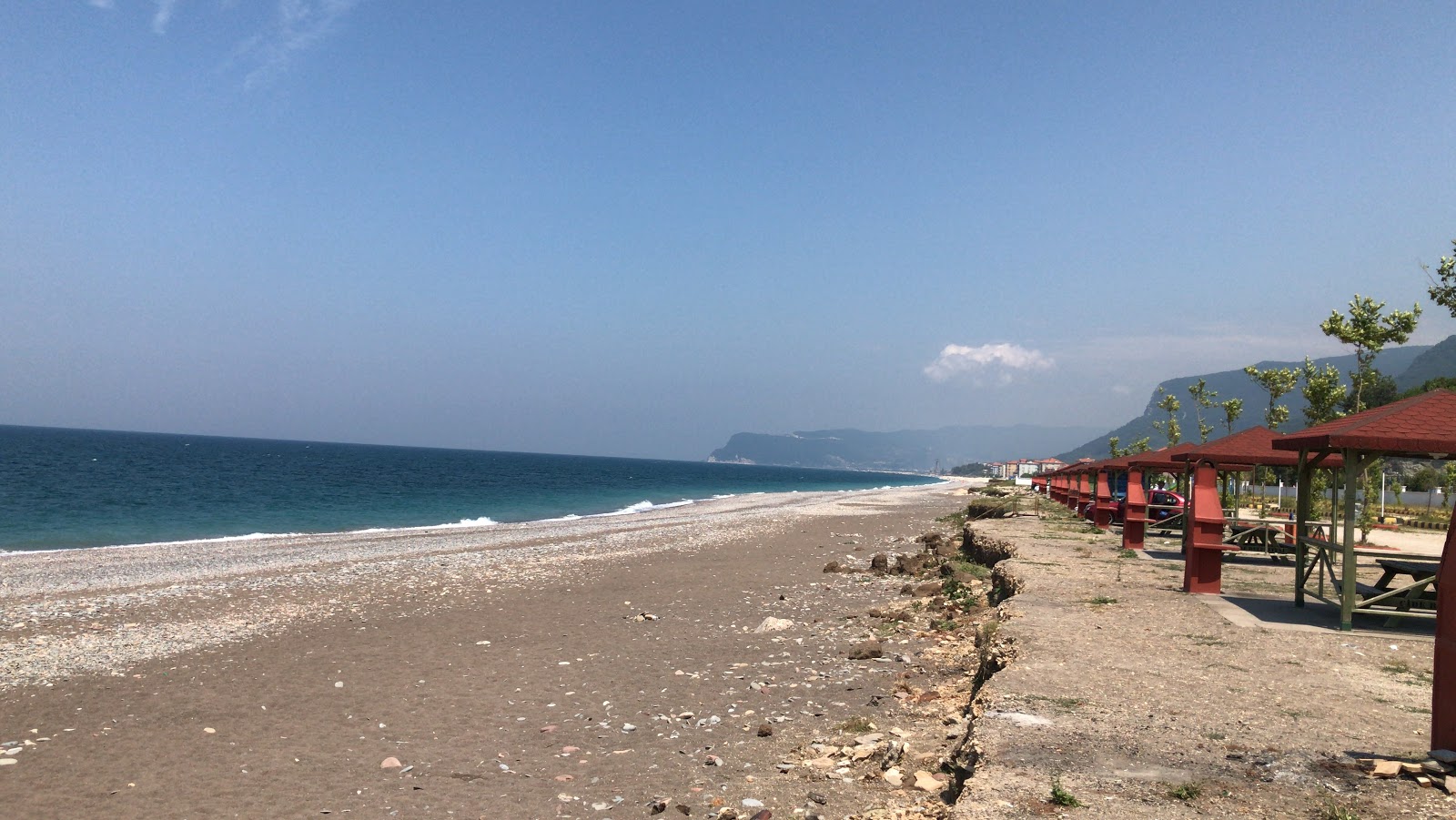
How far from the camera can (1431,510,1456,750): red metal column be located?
4680mm

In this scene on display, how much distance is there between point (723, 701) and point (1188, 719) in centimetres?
412

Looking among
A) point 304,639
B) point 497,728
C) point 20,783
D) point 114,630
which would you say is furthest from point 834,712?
point 114,630

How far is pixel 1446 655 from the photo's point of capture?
474 centimetres

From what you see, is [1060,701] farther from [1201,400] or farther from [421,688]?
[1201,400]

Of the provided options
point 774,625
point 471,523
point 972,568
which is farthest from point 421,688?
point 471,523

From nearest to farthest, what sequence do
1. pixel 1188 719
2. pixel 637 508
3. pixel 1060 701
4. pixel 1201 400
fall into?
pixel 1188 719, pixel 1060 701, pixel 1201 400, pixel 637 508

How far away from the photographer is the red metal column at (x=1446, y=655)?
4680mm

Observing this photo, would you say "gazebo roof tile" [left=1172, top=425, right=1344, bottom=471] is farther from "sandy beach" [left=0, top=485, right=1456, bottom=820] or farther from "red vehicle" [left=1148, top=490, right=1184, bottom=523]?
"red vehicle" [left=1148, top=490, right=1184, bottom=523]

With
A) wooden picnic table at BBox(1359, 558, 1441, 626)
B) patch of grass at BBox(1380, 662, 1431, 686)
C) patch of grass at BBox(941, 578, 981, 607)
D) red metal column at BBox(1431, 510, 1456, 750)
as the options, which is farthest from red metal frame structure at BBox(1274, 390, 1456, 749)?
red metal column at BBox(1431, 510, 1456, 750)

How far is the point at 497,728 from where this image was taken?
8016mm

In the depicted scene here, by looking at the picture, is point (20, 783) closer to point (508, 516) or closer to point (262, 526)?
point (262, 526)

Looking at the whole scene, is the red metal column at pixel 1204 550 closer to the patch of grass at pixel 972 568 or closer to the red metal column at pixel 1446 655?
the patch of grass at pixel 972 568

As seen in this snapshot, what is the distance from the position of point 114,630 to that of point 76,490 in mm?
41943

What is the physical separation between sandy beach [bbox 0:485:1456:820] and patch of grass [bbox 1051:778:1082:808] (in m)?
0.05
